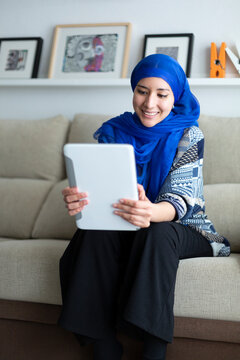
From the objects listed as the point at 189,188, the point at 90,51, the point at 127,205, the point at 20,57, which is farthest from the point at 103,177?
the point at 20,57

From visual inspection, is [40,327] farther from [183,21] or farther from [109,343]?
[183,21]

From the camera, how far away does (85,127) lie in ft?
7.46

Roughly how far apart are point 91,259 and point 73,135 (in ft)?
3.89

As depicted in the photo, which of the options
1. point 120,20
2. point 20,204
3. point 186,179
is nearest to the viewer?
point 186,179

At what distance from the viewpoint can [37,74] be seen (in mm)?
2707

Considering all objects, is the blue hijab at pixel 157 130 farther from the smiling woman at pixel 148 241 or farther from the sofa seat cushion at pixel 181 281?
the sofa seat cushion at pixel 181 281

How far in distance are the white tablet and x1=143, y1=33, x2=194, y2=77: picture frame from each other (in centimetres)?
141

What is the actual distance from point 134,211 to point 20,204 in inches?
43.2

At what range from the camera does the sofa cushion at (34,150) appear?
7.52 ft

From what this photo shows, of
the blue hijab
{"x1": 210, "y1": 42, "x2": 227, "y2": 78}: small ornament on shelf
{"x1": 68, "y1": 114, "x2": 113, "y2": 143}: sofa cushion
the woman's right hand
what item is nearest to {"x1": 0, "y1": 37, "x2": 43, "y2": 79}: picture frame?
{"x1": 68, "y1": 114, "x2": 113, "y2": 143}: sofa cushion

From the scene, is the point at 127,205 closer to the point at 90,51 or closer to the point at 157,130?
the point at 157,130

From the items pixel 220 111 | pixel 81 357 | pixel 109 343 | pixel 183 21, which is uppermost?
pixel 183 21

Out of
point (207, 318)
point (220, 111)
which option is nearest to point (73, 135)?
point (220, 111)

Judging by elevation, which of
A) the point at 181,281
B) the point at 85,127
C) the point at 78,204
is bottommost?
the point at 181,281
